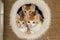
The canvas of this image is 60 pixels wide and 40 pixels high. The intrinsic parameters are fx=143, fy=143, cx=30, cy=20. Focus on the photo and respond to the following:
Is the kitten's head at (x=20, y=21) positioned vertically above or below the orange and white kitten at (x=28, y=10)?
below

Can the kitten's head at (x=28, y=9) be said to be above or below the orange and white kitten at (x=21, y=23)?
above

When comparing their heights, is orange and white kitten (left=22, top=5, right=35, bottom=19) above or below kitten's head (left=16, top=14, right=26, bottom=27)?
above

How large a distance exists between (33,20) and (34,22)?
2cm

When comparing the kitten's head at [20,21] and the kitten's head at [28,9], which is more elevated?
the kitten's head at [28,9]

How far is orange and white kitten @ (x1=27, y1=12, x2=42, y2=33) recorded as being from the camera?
116 cm

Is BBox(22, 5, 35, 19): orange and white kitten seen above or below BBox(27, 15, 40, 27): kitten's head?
above

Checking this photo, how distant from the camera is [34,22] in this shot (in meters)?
1.16

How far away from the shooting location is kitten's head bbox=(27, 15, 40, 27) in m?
1.16

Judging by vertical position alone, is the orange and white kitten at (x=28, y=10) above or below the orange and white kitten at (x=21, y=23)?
above

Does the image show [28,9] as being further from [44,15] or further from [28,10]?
[44,15]

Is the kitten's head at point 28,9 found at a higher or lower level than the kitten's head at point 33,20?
higher

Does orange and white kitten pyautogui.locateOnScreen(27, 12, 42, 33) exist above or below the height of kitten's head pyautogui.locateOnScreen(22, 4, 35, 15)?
below

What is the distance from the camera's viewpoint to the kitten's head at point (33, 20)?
1164mm

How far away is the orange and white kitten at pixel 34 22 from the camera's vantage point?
1.16m
